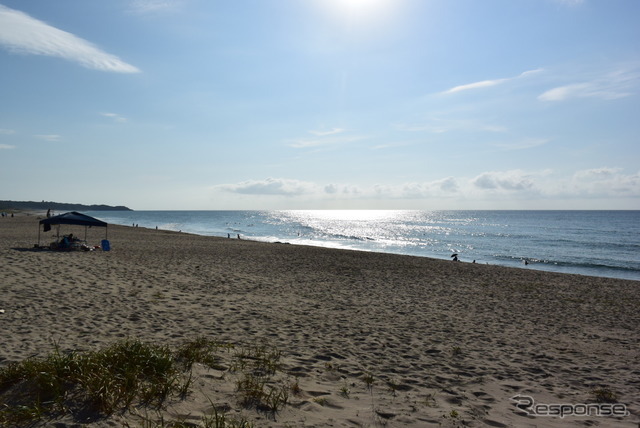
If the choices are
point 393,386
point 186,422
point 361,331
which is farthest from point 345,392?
point 361,331

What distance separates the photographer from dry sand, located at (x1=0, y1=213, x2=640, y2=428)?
17.5 ft

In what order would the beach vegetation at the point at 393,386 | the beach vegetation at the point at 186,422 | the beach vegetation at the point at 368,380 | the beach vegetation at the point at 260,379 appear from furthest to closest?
the beach vegetation at the point at 368,380, the beach vegetation at the point at 393,386, the beach vegetation at the point at 260,379, the beach vegetation at the point at 186,422

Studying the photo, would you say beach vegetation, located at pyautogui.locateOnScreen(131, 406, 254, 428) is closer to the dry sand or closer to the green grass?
the green grass

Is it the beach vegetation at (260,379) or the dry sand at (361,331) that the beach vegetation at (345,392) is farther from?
the beach vegetation at (260,379)

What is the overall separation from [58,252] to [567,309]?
2164cm

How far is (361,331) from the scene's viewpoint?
911 centimetres

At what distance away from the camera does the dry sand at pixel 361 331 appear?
Answer: 210 inches

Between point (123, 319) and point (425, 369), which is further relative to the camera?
point (123, 319)

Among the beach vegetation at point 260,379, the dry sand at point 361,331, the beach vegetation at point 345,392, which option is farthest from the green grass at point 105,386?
the beach vegetation at point 345,392

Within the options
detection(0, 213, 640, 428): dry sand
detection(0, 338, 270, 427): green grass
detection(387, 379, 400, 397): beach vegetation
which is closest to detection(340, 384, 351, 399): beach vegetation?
detection(0, 213, 640, 428): dry sand

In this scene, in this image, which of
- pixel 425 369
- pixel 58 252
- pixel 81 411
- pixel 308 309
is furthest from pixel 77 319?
pixel 58 252

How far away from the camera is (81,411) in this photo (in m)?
4.32

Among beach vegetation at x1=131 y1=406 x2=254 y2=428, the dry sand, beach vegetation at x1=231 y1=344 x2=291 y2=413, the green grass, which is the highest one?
the green grass

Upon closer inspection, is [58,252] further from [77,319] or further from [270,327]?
[270,327]
